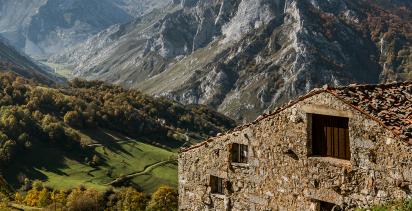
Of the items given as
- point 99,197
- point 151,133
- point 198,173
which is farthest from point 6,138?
point 198,173

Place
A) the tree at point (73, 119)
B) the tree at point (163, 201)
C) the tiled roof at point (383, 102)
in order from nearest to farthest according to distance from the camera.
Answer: the tiled roof at point (383, 102)
the tree at point (163, 201)
the tree at point (73, 119)

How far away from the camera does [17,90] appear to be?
543 feet

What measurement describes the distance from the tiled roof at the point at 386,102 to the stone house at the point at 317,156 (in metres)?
0.03

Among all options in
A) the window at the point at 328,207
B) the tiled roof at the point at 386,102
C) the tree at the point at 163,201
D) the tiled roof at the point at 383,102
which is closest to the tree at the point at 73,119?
the tree at the point at 163,201

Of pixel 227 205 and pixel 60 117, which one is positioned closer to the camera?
pixel 227 205

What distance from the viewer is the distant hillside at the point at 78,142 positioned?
405 feet

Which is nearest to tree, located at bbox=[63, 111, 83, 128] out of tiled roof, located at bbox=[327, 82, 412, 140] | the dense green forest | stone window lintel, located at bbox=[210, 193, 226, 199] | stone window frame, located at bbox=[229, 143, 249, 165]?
the dense green forest

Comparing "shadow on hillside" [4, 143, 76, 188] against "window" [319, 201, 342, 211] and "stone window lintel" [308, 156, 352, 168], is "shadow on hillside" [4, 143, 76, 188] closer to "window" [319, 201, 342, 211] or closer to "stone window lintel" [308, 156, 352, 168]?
"window" [319, 201, 342, 211]

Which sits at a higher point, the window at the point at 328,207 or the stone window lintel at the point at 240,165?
the stone window lintel at the point at 240,165

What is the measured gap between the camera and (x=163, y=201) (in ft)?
323

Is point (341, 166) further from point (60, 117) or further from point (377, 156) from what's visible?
point (60, 117)

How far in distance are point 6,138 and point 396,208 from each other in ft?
431

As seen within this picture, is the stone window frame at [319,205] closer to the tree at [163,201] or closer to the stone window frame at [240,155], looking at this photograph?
the stone window frame at [240,155]

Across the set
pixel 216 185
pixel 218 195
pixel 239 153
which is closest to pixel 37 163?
pixel 216 185
